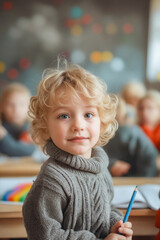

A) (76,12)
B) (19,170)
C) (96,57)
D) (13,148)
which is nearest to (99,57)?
(96,57)

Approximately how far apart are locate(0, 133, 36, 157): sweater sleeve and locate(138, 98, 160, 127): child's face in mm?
1010

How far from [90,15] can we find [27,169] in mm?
3815

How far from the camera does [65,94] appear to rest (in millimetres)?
862

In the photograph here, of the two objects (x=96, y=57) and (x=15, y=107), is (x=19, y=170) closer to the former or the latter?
(x=15, y=107)

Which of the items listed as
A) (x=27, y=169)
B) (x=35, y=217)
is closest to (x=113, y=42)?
(x=27, y=169)

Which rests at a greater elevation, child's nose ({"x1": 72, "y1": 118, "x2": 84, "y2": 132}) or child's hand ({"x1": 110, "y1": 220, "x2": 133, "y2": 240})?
child's nose ({"x1": 72, "y1": 118, "x2": 84, "y2": 132})

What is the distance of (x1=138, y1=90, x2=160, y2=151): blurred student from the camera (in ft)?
8.93

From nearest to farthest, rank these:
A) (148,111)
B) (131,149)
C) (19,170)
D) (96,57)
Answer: (19,170)
(131,149)
(148,111)
(96,57)

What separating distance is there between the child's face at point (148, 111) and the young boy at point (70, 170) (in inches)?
73.9

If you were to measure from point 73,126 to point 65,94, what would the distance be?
90mm

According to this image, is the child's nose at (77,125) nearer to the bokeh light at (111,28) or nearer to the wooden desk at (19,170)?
the wooden desk at (19,170)

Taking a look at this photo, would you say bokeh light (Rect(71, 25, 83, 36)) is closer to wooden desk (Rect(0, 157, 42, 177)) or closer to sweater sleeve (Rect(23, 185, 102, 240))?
wooden desk (Rect(0, 157, 42, 177))

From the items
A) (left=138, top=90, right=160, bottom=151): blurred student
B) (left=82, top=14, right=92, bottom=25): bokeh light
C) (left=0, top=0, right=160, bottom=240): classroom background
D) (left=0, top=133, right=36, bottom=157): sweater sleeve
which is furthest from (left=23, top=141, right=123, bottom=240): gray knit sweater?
(left=82, top=14, right=92, bottom=25): bokeh light

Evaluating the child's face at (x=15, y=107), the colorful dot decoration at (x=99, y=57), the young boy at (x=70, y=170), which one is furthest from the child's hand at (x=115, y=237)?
the colorful dot decoration at (x=99, y=57)
